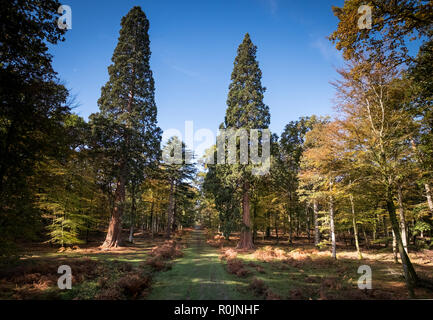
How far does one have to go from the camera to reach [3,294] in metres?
5.83

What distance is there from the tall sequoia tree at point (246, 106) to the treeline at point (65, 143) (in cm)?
907

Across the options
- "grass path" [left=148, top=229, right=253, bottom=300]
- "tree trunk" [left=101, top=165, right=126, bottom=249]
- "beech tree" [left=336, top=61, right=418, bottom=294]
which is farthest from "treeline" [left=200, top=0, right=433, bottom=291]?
"tree trunk" [left=101, top=165, right=126, bottom=249]

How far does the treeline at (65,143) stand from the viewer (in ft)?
21.3

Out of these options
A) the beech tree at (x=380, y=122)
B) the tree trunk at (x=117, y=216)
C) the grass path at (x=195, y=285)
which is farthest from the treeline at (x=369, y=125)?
the tree trunk at (x=117, y=216)

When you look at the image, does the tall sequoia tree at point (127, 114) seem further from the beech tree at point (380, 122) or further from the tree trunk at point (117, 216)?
the beech tree at point (380, 122)

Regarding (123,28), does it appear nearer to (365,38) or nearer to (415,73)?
(365,38)

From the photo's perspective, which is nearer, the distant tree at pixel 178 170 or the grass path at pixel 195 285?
the grass path at pixel 195 285

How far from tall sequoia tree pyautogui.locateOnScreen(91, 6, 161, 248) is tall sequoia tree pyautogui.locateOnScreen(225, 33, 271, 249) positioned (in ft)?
29.9

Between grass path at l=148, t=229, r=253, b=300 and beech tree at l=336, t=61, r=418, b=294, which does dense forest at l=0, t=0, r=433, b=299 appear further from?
grass path at l=148, t=229, r=253, b=300

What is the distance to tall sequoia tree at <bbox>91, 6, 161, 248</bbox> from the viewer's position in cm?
1689

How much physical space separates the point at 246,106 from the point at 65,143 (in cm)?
1585

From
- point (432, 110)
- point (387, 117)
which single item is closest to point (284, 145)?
point (387, 117)

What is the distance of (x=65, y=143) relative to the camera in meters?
8.18
